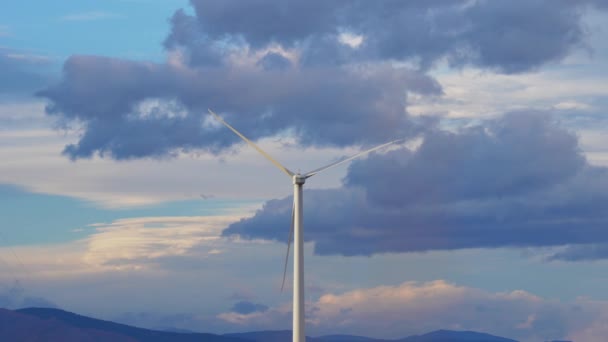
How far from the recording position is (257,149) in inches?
3725

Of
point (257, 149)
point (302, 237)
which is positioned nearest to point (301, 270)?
point (302, 237)

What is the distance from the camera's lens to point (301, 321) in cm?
9850

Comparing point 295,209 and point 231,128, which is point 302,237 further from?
point 231,128

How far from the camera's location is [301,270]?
320 ft

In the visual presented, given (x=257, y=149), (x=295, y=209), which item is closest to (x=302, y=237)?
(x=295, y=209)

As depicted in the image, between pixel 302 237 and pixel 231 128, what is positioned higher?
pixel 231 128

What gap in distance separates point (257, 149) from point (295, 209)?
25.5ft

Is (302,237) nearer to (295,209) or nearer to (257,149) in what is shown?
(295,209)

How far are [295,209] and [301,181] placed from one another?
2849mm

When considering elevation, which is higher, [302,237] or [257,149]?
[257,149]

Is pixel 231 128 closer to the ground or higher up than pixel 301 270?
higher up

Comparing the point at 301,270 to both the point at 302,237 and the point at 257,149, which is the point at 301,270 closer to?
the point at 302,237

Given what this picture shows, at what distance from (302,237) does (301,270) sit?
3071 millimetres

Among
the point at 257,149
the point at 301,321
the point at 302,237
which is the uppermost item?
the point at 257,149
